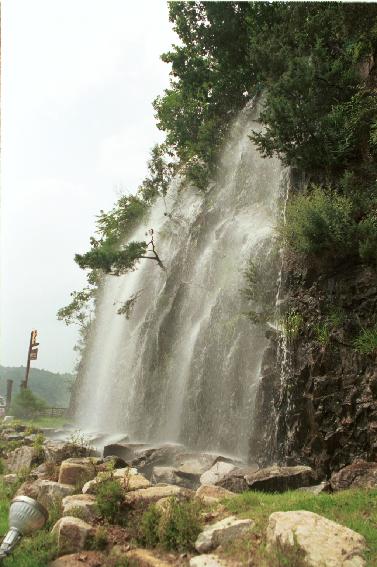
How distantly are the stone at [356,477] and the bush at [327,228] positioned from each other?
5.00 meters

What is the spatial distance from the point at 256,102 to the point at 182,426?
15479 millimetres

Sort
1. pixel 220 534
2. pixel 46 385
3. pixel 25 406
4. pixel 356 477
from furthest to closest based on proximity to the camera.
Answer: pixel 46 385 → pixel 25 406 → pixel 356 477 → pixel 220 534

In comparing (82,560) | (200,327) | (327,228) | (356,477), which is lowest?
(82,560)

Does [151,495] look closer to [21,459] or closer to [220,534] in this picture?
[220,534]

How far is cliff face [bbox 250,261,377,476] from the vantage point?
376 inches

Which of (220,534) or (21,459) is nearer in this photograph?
(220,534)

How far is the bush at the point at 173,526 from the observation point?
5914 mm

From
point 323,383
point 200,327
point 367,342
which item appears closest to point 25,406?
point 200,327

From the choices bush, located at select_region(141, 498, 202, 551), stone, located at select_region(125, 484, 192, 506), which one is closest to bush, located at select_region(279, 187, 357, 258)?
stone, located at select_region(125, 484, 192, 506)

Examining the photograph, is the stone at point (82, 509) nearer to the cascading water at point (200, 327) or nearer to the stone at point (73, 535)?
the stone at point (73, 535)

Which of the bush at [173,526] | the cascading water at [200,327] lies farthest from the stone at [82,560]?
the cascading water at [200,327]

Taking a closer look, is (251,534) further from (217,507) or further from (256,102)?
(256,102)

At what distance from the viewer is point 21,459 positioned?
1313 cm

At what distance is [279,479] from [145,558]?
3423mm
